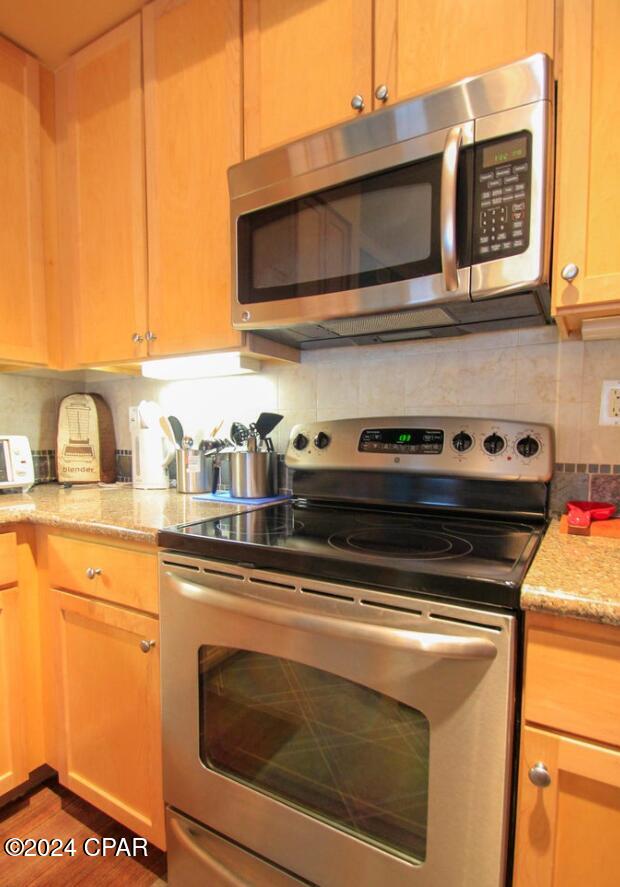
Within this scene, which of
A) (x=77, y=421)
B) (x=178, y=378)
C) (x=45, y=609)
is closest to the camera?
(x=45, y=609)

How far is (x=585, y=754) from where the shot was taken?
670 mm

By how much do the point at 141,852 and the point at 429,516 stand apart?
1.18 metres

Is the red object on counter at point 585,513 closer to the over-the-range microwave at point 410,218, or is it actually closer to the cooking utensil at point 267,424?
the over-the-range microwave at point 410,218

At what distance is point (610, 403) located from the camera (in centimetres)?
112

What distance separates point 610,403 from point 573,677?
0.71 metres

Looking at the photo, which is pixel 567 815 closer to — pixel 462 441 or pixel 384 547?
pixel 384 547

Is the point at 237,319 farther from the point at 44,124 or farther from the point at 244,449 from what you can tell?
the point at 44,124

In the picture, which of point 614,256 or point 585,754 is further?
point 614,256

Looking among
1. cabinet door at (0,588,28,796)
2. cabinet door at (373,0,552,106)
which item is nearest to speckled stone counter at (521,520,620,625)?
cabinet door at (373,0,552,106)

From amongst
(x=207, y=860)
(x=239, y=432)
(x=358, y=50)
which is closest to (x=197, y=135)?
(x=358, y=50)

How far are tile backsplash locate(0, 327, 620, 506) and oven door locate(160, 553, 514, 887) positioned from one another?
667mm

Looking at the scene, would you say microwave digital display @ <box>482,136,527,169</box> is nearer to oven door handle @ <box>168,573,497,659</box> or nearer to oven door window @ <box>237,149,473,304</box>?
oven door window @ <box>237,149,473,304</box>

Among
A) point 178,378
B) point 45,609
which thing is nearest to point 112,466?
point 178,378

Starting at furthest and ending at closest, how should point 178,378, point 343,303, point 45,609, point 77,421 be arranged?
point 77,421 < point 178,378 < point 45,609 < point 343,303
